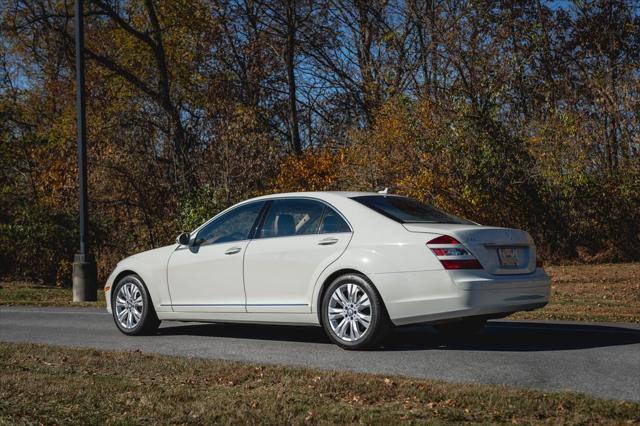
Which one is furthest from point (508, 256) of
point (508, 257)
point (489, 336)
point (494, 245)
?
point (489, 336)

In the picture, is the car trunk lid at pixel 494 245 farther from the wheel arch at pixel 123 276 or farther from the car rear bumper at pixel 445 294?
the wheel arch at pixel 123 276

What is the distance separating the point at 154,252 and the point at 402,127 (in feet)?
41.9

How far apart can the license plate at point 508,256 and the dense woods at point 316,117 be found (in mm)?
13246

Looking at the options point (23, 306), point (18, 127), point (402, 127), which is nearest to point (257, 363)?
point (23, 306)

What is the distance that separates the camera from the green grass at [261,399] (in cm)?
554

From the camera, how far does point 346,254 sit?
851 centimetres

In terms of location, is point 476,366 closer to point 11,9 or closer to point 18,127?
point 11,9

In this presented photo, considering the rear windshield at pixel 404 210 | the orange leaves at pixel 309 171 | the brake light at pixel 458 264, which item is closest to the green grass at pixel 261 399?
the brake light at pixel 458 264

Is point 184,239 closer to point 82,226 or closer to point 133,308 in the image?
point 133,308

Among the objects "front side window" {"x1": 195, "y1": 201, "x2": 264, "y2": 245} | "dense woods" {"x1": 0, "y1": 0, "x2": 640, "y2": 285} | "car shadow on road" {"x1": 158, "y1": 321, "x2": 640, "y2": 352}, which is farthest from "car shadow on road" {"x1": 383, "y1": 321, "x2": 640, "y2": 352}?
"dense woods" {"x1": 0, "y1": 0, "x2": 640, "y2": 285}

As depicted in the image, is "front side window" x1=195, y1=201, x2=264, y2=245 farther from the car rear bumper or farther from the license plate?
the license plate

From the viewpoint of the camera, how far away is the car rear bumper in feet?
26.1

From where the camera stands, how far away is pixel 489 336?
9555mm

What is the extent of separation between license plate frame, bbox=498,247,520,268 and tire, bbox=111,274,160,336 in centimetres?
420
